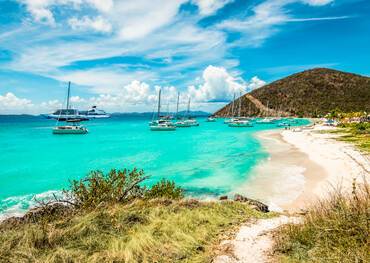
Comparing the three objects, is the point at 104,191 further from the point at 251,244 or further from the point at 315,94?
the point at 315,94

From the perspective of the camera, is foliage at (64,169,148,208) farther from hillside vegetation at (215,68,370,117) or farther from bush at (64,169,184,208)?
hillside vegetation at (215,68,370,117)

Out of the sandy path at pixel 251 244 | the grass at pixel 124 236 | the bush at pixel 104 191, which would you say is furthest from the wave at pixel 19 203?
the sandy path at pixel 251 244

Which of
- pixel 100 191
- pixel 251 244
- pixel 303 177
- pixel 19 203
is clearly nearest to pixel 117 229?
pixel 100 191

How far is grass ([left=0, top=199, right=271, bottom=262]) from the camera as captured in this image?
5.38 metres

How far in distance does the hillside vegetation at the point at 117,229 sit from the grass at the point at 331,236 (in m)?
1.72

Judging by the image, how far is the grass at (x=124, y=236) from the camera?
212 inches

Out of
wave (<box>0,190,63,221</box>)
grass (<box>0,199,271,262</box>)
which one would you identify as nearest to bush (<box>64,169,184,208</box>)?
grass (<box>0,199,271,262</box>)

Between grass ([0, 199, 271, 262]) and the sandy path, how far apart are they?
385mm

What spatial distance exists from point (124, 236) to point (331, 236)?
466 centimetres

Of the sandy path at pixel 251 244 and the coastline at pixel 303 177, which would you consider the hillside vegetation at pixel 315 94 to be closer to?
the coastline at pixel 303 177

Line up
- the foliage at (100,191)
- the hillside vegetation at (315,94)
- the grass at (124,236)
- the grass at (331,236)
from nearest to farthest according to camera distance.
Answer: the grass at (331,236), the grass at (124,236), the foliage at (100,191), the hillside vegetation at (315,94)

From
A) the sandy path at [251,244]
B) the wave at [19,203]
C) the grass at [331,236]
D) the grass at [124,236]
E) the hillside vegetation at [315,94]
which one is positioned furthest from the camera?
the hillside vegetation at [315,94]

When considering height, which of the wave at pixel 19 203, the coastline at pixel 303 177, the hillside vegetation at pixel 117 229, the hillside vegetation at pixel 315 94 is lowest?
the wave at pixel 19 203

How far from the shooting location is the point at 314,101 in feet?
463
